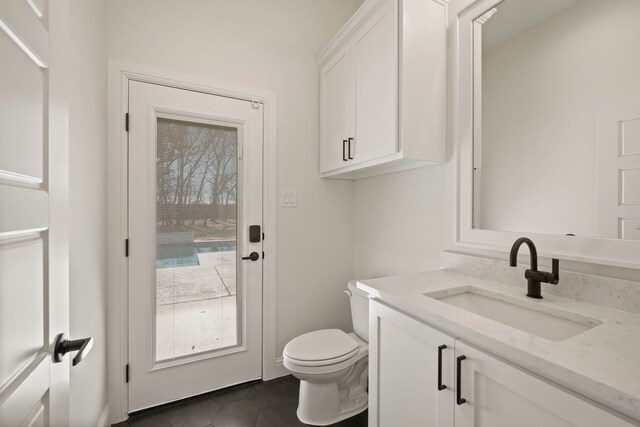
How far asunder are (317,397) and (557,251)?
1.40 metres

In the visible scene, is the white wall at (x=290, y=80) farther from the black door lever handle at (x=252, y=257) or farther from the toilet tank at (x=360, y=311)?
the toilet tank at (x=360, y=311)

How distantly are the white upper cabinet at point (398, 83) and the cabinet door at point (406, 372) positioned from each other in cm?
82

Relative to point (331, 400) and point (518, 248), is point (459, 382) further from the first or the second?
point (331, 400)

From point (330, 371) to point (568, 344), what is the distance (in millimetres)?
1154

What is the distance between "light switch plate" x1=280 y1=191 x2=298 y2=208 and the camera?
210 centimetres

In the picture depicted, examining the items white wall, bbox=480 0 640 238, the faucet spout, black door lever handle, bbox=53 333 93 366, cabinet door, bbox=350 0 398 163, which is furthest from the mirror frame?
black door lever handle, bbox=53 333 93 366

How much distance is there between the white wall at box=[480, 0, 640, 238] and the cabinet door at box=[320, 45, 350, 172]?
0.81 metres

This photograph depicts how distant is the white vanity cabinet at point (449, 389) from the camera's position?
0.61m

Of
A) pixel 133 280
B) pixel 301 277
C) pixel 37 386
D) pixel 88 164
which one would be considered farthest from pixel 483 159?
pixel 133 280

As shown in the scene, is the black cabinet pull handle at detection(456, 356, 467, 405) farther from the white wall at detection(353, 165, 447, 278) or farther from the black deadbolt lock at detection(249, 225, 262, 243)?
the black deadbolt lock at detection(249, 225, 262, 243)

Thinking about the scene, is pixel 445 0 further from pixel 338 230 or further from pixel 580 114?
pixel 338 230

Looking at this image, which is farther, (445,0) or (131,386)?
(131,386)

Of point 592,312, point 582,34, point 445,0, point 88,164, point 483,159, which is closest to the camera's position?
point 592,312

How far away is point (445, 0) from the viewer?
4.89 ft
